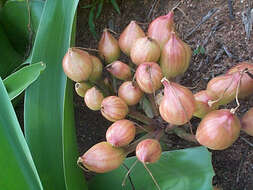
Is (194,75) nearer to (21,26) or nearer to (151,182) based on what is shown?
(151,182)

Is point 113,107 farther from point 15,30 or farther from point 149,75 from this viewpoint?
point 15,30

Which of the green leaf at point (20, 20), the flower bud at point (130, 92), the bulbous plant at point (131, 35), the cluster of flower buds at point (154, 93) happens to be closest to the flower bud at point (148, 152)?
the cluster of flower buds at point (154, 93)

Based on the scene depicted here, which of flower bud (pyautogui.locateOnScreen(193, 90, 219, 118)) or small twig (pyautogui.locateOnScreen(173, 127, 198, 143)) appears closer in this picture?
flower bud (pyautogui.locateOnScreen(193, 90, 219, 118))

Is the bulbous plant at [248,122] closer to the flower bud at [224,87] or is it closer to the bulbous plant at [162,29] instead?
the flower bud at [224,87]

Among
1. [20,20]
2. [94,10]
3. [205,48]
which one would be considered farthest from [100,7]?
[205,48]

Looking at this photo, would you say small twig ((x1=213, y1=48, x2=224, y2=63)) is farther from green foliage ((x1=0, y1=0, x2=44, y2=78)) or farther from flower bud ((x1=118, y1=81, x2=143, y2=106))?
green foliage ((x1=0, y1=0, x2=44, y2=78))

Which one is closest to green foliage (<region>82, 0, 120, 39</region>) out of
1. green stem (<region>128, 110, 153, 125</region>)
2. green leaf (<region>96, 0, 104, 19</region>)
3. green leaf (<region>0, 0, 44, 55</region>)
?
green leaf (<region>96, 0, 104, 19</region>)
